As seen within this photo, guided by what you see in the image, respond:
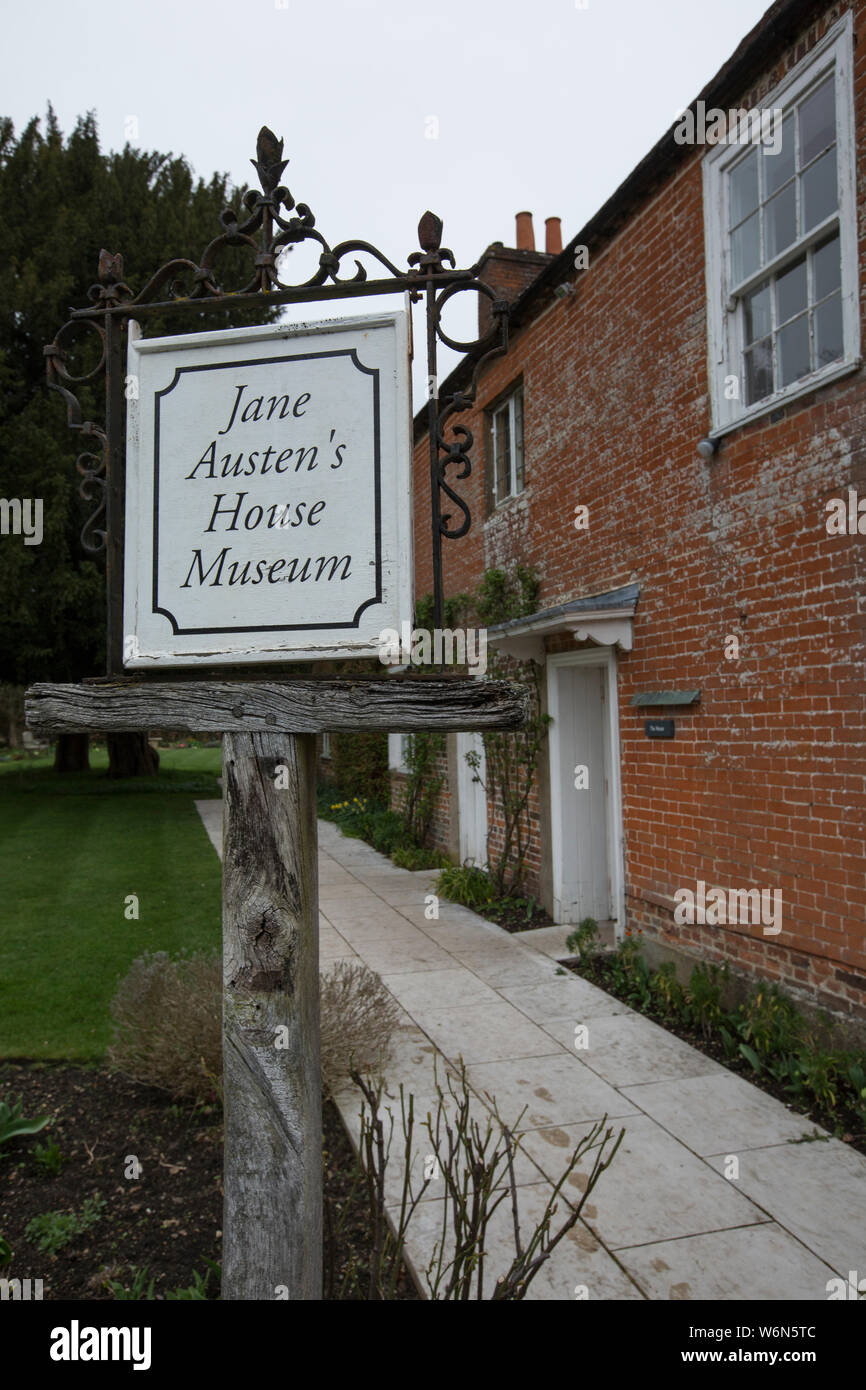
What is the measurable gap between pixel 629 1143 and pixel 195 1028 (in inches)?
80.9

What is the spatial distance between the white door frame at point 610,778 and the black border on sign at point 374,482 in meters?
4.93

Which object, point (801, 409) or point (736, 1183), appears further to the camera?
point (801, 409)

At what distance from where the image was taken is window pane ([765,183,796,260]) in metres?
4.86

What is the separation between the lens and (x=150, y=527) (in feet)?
7.08

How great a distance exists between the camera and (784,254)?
15.8 feet

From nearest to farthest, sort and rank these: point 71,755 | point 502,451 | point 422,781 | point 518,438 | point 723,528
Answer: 1. point 723,528
2. point 518,438
3. point 502,451
4. point 422,781
5. point 71,755

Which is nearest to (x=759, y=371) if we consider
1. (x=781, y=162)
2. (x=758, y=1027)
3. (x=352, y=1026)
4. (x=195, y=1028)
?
(x=781, y=162)

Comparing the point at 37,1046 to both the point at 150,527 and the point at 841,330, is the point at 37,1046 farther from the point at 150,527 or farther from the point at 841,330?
the point at 841,330

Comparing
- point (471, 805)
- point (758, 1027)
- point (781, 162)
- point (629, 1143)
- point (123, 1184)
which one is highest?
point (781, 162)

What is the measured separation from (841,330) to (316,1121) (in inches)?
173

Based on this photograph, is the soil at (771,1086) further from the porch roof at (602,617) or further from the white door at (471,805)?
the white door at (471,805)

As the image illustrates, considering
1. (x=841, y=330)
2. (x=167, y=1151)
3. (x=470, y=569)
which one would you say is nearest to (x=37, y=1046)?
(x=167, y=1151)

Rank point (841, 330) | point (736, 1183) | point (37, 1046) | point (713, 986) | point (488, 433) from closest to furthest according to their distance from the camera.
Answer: point (736, 1183) → point (841, 330) → point (37, 1046) → point (713, 986) → point (488, 433)

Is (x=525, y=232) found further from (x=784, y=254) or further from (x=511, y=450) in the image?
(x=784, y=254)
